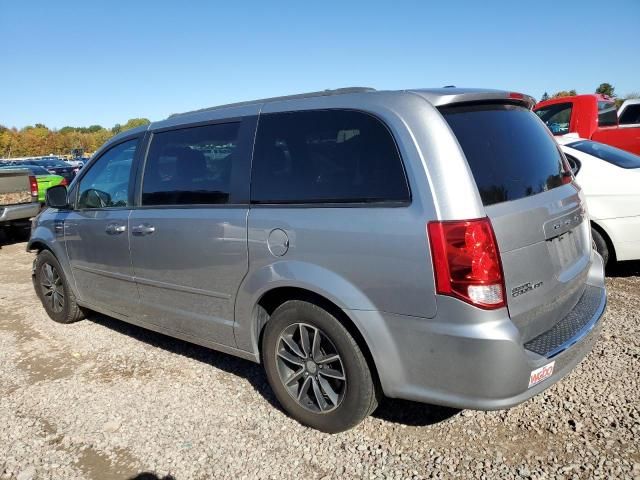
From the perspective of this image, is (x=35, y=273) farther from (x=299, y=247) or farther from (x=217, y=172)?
(x=299, y=247)

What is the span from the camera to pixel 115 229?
3.96 metres

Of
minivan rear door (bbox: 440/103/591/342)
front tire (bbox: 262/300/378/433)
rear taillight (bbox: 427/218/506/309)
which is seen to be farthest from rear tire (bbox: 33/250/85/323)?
minivan rear door (bbox: 440/103/591/342)

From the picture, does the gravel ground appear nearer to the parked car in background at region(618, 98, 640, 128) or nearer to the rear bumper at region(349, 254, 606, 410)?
the rear bumper at region(349, 254, 606, 410)

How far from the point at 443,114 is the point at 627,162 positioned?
3.87 m

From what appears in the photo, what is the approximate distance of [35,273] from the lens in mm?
5332

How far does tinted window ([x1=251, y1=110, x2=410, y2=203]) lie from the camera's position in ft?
8.36

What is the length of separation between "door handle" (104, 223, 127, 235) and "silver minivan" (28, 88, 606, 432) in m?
0.19

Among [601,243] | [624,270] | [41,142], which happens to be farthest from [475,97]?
[41,142]

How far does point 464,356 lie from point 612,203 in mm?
3650

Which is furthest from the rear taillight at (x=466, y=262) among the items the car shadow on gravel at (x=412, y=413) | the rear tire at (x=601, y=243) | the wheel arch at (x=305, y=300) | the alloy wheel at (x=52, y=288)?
the alloy wheel at (x=52, y=288)

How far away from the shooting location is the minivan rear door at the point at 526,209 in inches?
94.7

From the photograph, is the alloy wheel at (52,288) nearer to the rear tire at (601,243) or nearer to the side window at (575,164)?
the side window at (575,164)

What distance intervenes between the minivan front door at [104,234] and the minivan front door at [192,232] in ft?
0.65

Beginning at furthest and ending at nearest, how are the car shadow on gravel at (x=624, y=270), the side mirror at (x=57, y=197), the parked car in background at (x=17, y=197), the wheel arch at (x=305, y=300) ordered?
the parked car in background at (x=17, y=197)
the car shadow on gravel at (x=624, y=270)
the side mirror at (x=57, y=197)
the wheel arch at (x=305, y=300)
